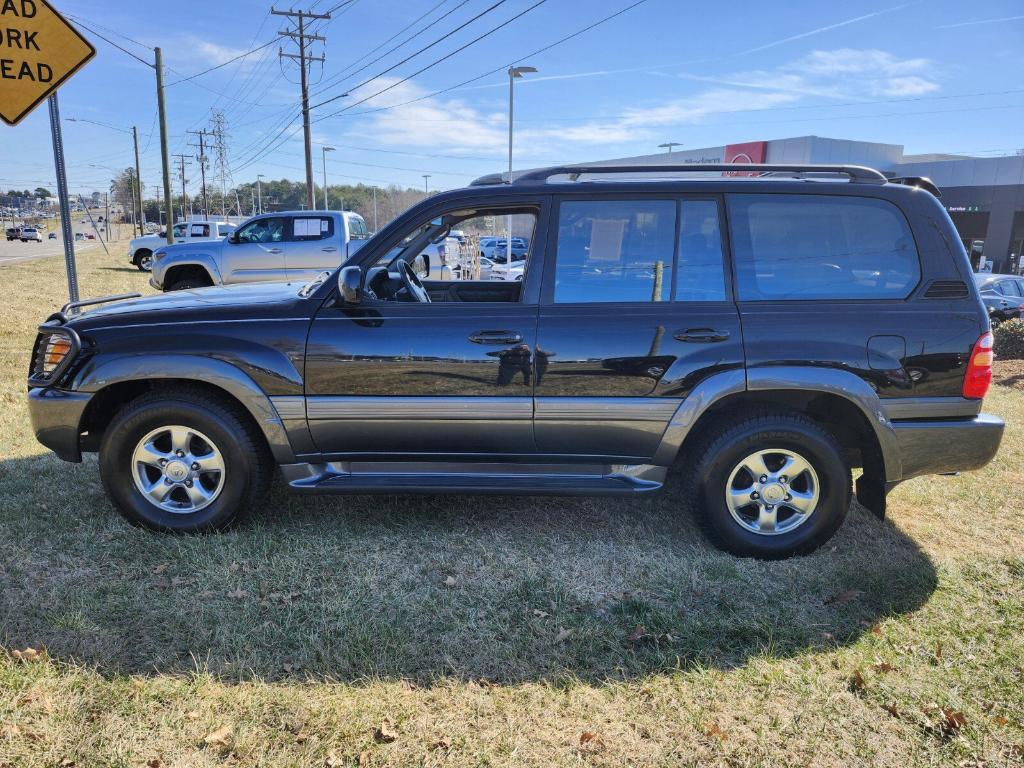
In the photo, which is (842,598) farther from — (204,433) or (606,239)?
(204,433)

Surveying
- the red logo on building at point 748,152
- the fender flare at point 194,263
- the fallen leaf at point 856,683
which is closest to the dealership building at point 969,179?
the red logo on building at point 748,152

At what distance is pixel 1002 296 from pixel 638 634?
17.1 m

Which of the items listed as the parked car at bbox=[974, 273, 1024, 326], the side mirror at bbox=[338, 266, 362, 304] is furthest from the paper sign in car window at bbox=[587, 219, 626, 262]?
the parked car at bbox=[974, 273, 1024, 326]

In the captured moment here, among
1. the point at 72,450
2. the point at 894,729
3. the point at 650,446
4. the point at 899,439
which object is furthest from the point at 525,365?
the point at 72,450

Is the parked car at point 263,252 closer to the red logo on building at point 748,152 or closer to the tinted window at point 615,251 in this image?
the tinted window at point 615,251

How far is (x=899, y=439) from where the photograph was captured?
3.67 meters

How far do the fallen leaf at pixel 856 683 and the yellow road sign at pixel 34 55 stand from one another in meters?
6.66

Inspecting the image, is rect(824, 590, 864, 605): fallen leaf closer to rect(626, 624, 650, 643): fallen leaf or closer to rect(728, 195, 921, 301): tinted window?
rect(626, 624, 650, 643): fallen leaf

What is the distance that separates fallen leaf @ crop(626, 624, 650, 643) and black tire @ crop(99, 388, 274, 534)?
2.13m

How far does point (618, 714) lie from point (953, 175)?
39231mm

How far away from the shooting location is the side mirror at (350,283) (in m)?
3.58

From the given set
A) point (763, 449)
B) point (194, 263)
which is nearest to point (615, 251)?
point (763, 449)

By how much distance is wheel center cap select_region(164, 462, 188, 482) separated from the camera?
3.91 m

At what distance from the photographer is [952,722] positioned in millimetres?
2680
